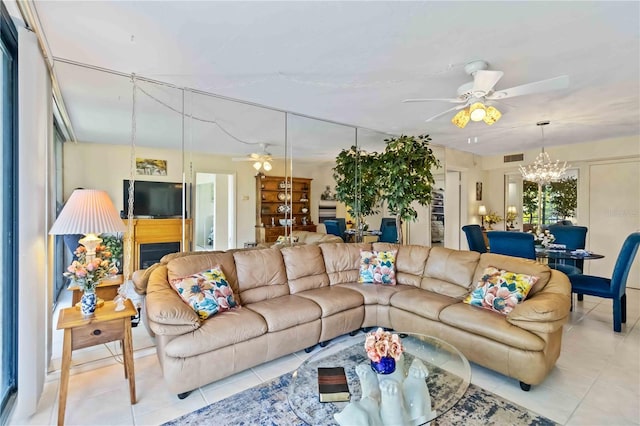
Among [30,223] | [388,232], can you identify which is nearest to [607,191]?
[388,232]

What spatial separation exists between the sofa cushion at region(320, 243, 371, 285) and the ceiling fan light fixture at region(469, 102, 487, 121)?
2.01 metres

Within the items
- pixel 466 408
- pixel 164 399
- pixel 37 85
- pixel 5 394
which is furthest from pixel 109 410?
pixel 466 408

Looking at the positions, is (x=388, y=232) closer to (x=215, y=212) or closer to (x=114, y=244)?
(x=215, y=212)

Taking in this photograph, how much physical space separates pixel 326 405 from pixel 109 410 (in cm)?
152

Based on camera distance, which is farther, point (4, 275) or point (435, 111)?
point (435, 111)

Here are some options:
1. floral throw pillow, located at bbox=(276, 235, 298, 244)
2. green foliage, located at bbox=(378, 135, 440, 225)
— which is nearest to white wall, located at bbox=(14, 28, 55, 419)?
floral throw pillow, located at bbox=(276, 235, 298, 244)

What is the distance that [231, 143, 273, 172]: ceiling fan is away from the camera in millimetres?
4020

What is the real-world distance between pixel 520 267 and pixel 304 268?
2.11 m

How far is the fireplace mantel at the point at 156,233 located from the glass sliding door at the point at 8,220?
866mm

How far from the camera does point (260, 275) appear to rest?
10.2ft

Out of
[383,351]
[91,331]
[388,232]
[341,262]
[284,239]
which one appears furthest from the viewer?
[388,232]

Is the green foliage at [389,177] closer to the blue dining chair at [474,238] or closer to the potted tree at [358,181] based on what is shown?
the potted tree at [358,181]

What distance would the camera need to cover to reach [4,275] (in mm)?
2084

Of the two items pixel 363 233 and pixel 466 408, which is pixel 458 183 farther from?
pixel 466 408
